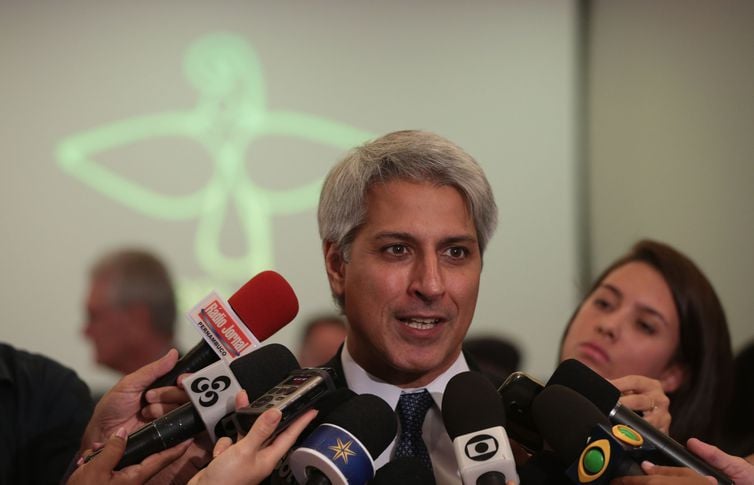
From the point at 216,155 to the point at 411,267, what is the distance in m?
3.12

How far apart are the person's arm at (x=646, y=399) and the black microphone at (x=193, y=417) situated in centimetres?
84

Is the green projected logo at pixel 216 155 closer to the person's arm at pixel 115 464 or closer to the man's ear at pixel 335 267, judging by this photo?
the man's ear at pixel 335 267

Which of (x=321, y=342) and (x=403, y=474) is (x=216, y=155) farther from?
(x=403, y=474)

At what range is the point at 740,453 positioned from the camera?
8.34ft

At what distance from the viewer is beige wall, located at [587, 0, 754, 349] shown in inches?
146

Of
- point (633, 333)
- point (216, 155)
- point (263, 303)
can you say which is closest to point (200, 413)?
point (263, 303)

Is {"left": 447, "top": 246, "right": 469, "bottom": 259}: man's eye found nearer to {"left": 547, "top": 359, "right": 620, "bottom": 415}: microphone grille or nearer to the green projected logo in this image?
{"left": 547, "top": 359, "right": 620, "bottom": 415}: microphone grille

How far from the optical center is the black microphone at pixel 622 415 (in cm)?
142

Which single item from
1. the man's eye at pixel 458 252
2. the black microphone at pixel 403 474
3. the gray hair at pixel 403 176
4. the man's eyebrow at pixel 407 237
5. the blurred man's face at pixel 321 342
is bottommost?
the blurred man's face at pixel 321 342

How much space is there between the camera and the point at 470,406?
4.80 feet

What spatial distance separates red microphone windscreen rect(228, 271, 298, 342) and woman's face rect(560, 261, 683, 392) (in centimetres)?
116

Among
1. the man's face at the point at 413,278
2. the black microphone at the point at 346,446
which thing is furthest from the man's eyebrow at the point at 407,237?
the black microphone at the point at 346,446

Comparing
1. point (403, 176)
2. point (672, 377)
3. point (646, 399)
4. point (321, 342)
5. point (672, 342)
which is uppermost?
point (403, 176)

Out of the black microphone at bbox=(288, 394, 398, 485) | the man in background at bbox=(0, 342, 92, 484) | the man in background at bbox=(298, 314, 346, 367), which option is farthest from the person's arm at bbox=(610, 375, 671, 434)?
the man in background at bbox=(298, 314, 346, 367)
